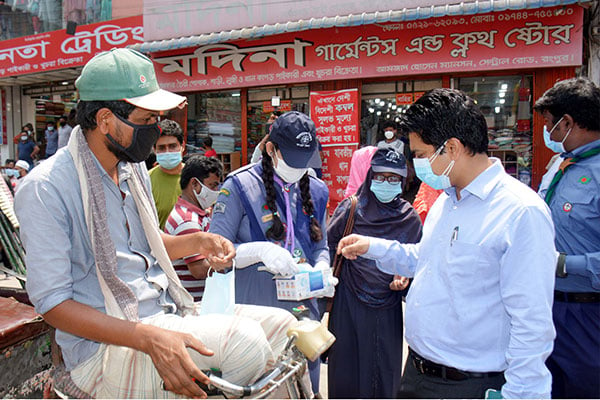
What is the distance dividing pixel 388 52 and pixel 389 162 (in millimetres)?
4626

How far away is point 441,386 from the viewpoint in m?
1.82

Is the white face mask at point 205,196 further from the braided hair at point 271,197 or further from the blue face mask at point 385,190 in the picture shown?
the blue face mask at point 385,190

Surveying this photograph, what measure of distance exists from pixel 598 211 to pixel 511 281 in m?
1.25

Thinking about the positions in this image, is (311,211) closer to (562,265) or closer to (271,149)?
(271,149)

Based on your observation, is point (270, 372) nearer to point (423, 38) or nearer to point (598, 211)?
point (598, 211)

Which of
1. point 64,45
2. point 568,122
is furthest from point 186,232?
point 64,45

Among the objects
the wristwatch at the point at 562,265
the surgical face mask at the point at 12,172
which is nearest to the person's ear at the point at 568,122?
the wristwatch at the point at 562,265

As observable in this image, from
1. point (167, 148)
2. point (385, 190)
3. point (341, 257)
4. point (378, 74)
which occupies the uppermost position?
point (378, 74)

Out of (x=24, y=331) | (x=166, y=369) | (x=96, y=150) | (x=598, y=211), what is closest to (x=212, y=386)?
(x=166, y=369)

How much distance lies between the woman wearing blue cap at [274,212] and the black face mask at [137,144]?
30.2 inches

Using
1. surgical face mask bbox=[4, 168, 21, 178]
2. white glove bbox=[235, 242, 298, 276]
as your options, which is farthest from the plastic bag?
surgical face mask bbox=[4, 168, 21, 178]

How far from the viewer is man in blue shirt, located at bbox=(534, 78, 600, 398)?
A: 2.42 m

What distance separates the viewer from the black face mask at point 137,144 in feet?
5.68

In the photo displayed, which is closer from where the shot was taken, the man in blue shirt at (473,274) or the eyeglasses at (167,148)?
the man in blue shirt at (473,274)
